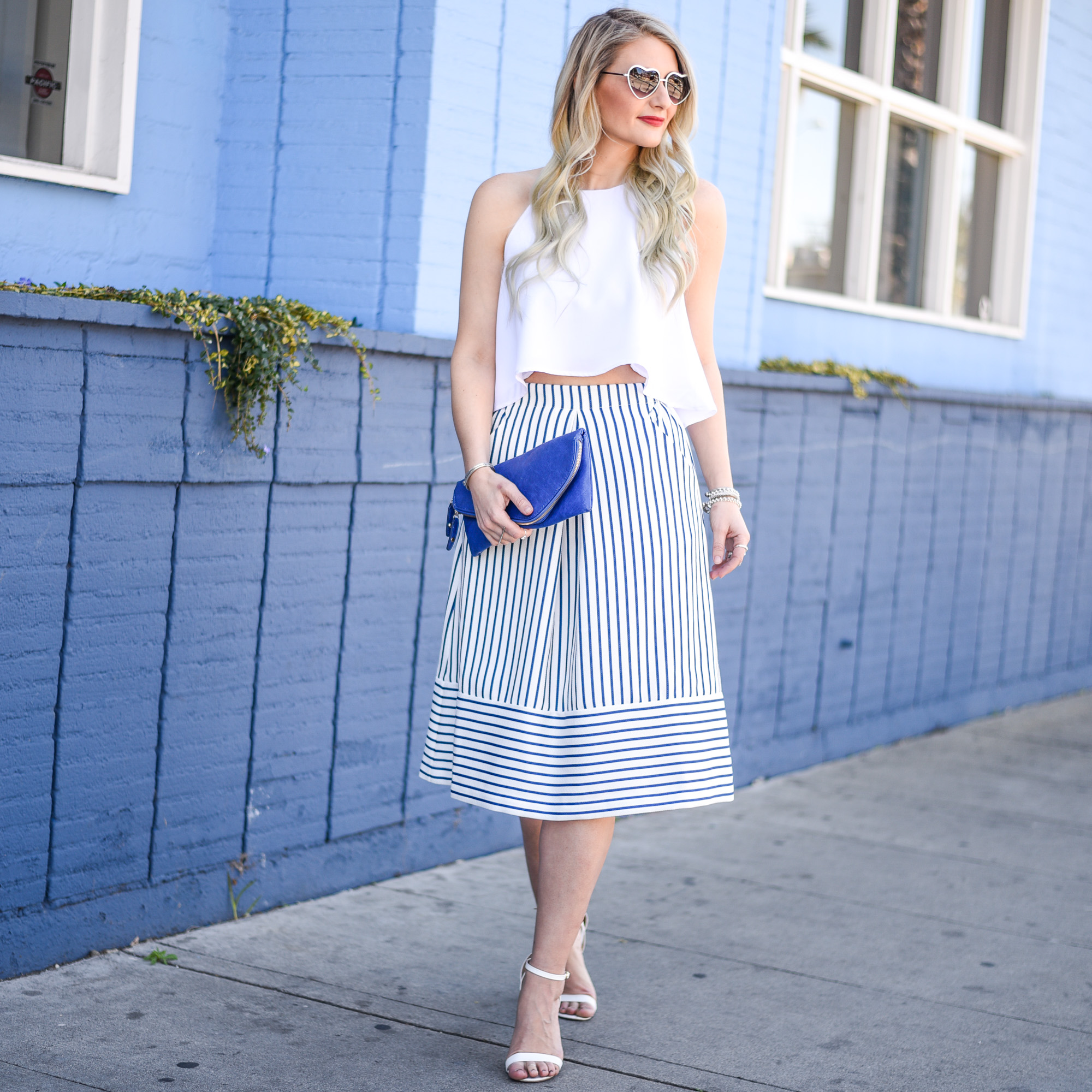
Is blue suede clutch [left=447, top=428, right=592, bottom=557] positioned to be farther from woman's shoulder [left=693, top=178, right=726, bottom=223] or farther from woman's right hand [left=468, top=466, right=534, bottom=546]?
woman's shoulder [left=693, top=178, right=726, bottom=223]

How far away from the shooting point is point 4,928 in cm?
320

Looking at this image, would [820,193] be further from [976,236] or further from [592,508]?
[592,508]

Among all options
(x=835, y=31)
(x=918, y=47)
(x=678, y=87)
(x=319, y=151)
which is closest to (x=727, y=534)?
(x=678, y=87)

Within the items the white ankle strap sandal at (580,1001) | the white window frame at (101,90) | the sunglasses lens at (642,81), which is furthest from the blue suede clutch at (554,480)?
the white window frame at (101,90)

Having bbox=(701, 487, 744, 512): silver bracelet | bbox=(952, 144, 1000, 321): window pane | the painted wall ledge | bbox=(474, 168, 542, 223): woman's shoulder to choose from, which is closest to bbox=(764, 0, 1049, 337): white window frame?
bbox=(952, 144, 1000, 321): window pane

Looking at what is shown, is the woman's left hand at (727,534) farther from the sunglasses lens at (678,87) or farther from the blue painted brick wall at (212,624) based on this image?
the blue painted brick wall at (212,624)

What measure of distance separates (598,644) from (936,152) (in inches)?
209

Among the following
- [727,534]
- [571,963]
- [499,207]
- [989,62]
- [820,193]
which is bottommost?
[571,963]

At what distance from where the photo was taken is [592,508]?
2867mm

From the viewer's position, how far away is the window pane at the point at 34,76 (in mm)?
3885

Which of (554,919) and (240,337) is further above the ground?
(240,337)

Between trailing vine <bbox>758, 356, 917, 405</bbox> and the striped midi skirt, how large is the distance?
2.90 m

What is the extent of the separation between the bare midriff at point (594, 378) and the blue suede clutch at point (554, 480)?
0.18m

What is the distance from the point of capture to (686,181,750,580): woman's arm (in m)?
3.07
